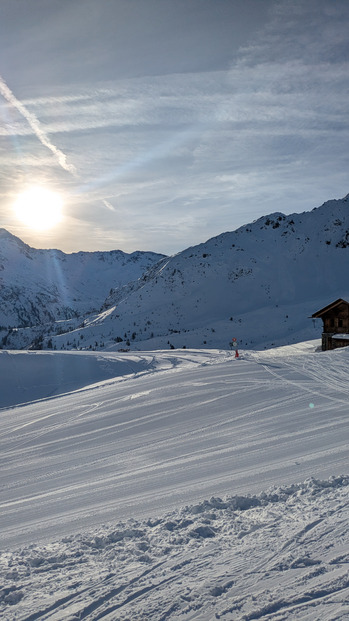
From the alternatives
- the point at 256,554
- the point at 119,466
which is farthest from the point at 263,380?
the point at 256,554

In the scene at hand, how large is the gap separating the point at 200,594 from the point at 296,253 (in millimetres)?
64084

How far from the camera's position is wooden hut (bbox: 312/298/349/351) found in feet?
81.1

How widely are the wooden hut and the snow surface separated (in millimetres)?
14797

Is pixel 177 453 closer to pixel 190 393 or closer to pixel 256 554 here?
pixel 256 554

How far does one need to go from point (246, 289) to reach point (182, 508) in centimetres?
5343

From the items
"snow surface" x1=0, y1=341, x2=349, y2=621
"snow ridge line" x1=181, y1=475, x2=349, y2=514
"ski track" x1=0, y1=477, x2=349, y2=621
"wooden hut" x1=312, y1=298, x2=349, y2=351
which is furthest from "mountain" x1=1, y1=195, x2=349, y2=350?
"ski track" x1=0, y1=477, x2=349, y2=621

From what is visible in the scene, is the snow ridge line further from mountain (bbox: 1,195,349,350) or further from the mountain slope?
the mountain slope

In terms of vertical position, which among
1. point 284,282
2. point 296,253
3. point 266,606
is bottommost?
point 266,606

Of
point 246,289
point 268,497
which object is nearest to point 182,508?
point 268,497

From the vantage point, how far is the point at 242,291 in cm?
5672

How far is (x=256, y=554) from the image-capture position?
3818 millimetres

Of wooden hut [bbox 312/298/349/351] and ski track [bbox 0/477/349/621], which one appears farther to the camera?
wooden hut [bbox 312/298/349/351]

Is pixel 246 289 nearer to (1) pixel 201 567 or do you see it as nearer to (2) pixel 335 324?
(2) pixel 335 324

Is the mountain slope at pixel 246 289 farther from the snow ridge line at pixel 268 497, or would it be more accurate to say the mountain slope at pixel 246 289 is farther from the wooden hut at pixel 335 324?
the snow ridge line at pixel 268 497
